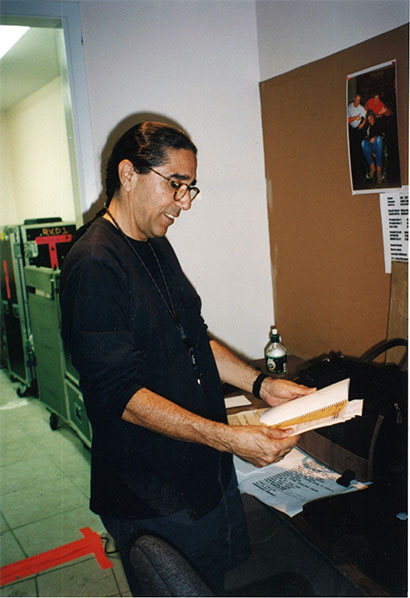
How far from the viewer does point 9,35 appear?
289 cm

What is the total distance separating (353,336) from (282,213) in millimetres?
649

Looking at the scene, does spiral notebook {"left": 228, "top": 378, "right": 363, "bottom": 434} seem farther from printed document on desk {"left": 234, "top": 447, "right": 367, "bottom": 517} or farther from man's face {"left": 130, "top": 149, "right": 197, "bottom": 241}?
man's face {"left": 130, "top": 149, "right": 197, "bottom": 241}

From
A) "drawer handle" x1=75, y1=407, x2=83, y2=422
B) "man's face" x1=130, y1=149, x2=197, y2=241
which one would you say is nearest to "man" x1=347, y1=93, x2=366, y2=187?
"man's face" x1=130, y1=149, x2=197, y2=241

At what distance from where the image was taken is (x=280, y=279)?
2.31 meters

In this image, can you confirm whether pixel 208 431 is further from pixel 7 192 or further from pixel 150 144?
pixel 7 192

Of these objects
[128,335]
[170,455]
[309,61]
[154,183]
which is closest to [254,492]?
[170,455]

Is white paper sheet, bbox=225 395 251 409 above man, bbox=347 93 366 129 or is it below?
below

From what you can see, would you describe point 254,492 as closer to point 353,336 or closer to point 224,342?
point 353,336

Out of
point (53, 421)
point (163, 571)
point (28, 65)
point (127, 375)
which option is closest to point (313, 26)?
point (127, 375)

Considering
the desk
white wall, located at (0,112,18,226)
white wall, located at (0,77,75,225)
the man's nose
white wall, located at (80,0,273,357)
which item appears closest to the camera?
the desk

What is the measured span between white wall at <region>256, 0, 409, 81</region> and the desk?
135cm

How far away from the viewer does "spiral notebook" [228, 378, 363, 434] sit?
993mm

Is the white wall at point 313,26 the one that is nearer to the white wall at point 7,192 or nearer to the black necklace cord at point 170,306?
the black necklace cord at point 170,306

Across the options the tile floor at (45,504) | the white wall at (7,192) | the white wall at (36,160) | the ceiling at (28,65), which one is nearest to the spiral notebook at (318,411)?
the tile floor at (45,504)
